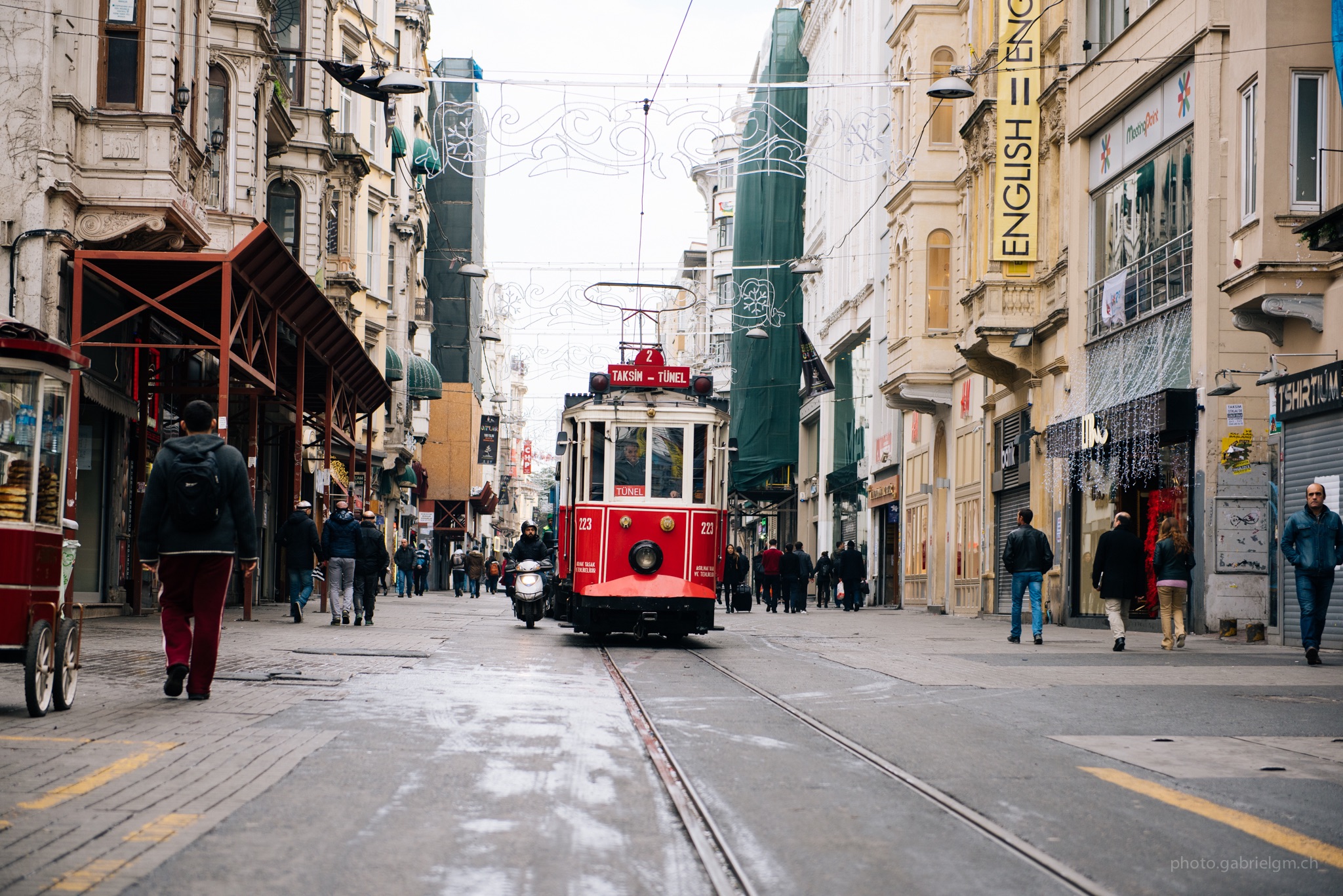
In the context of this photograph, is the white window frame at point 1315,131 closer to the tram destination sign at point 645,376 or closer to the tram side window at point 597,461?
the tram destination sign at point 645,376

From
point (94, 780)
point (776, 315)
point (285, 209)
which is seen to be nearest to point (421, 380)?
point (776, 315)

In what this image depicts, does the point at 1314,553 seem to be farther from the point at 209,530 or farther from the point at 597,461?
the point at 209,530

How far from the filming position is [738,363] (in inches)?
2539

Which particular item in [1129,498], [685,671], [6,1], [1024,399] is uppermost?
[6,1]

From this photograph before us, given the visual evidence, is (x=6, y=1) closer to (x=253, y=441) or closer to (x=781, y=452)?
(x=253, y=441)

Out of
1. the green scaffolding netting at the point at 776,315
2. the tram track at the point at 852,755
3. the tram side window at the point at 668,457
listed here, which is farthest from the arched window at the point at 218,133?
the green scaffolding netting at the point at 776,315

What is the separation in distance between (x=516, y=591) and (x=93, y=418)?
658cm

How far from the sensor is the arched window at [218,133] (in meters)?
27.6

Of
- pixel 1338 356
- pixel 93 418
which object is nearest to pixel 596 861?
pixel 1338 356

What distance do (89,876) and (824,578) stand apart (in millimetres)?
41319

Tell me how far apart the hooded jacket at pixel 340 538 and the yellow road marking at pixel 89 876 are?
17.9 metres

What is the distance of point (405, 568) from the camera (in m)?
46.7

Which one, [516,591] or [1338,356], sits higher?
[1338,356]

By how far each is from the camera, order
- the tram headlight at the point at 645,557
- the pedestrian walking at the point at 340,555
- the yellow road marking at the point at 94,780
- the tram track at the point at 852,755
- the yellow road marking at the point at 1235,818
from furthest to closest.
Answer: the pedestrian walking at the point at 340,555
the tram headlight at the point at 645,557
the yellow road marking at the point at 94,780
the yellow road marking at the point at 1235,818
the tram track at the point at 852,755
